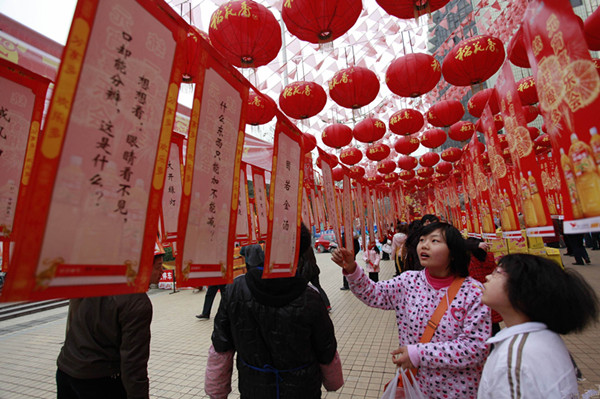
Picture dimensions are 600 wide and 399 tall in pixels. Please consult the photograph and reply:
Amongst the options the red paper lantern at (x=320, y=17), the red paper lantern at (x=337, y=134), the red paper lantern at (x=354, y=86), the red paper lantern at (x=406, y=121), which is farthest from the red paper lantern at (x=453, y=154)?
the red paper lantern at (x=320, y=17)

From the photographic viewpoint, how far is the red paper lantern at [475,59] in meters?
4.11

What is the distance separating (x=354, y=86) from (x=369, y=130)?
2.52 meters

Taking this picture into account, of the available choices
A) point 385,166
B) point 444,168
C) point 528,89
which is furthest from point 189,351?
point 444,168

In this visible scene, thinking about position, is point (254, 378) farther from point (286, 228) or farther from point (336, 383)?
point (286, 228)

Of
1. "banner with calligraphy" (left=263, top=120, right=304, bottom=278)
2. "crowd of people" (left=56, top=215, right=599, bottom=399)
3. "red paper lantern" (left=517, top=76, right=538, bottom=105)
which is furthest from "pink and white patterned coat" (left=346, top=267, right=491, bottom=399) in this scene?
"red paper lantern" (left=517, top=76, right=538, bottom=105)

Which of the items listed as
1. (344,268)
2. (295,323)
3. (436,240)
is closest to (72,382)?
(295,323)

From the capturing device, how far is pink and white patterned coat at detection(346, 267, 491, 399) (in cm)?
184

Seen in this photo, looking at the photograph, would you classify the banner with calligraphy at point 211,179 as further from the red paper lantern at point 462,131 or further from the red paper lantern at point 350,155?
the red paper lantern at point 462,131

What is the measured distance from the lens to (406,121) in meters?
6.65

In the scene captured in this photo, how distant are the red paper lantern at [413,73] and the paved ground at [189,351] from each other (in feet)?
11.9

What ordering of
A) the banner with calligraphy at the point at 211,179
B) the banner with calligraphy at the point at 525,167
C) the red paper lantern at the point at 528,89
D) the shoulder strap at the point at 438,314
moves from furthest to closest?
the red paper lantern at the point at 528,89 < the banner with calligraphy at the point at 525,167 < the shoulder strap at the point at 438,314 < the banner with calligraphy at the point at 211,179

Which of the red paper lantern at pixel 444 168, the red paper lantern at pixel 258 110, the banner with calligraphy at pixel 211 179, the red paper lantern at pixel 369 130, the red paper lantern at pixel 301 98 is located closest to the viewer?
the banner with calligraphy at pixel 211 179

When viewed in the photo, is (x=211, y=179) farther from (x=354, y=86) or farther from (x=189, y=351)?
(x=189, y=351)

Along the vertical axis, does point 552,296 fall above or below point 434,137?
below
